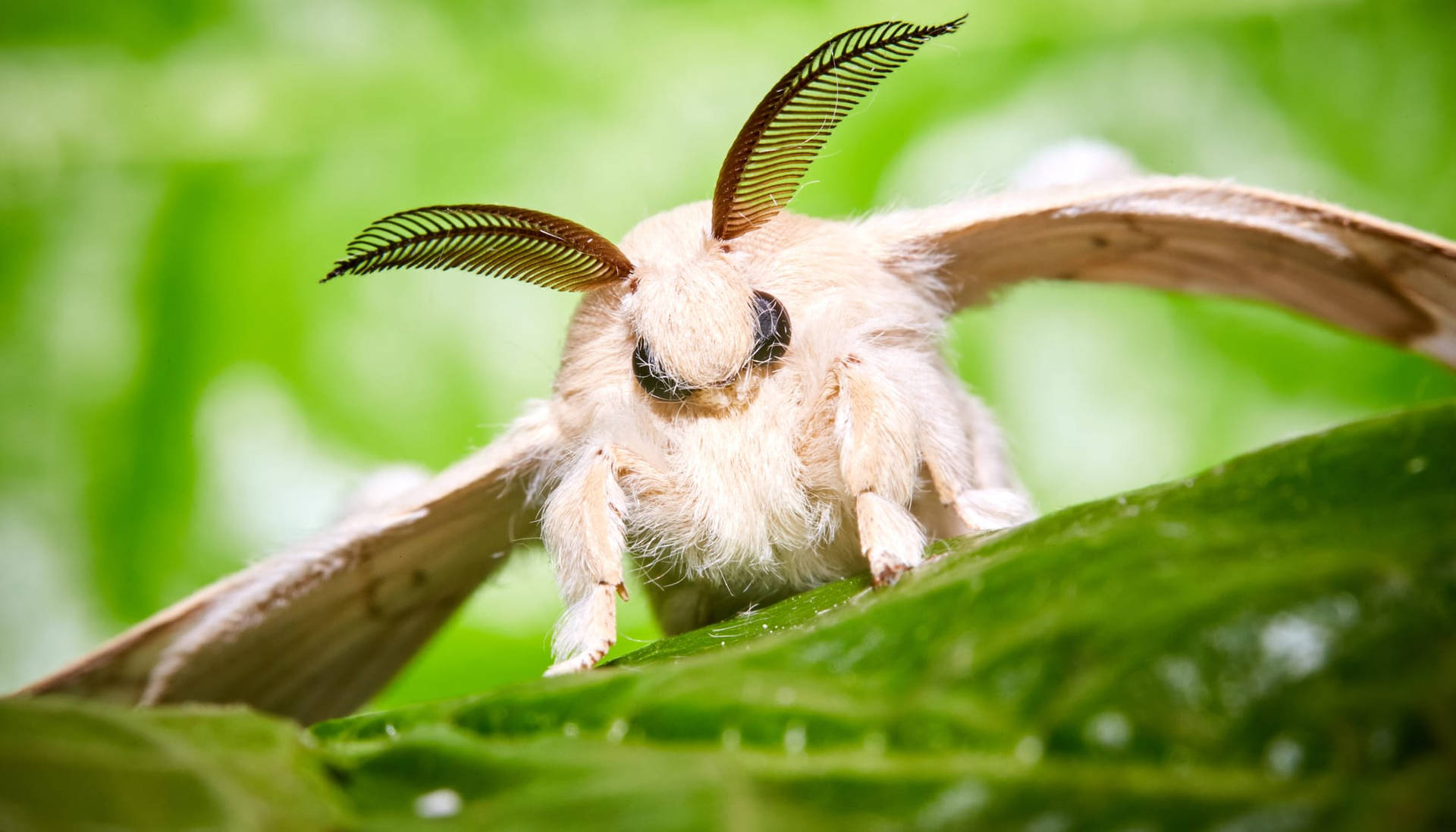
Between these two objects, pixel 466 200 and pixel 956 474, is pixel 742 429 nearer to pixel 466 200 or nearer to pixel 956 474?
pixel 956 474

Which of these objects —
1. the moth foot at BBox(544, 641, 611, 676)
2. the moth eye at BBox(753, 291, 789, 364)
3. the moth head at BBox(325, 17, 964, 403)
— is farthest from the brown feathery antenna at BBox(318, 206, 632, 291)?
the moth foot at BBox(544, 641, 611, 676)

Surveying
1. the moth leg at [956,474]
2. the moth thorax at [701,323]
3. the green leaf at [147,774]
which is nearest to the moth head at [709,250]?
the moth thorax at [701,323]

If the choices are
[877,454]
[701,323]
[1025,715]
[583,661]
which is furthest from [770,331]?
[1025,715]

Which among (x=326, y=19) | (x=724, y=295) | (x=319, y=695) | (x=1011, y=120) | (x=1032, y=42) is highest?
(x=326, y=19)

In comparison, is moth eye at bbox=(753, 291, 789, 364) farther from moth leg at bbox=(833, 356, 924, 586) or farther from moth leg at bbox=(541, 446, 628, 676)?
moth leg at bbox=(541, 446, 628, 676)

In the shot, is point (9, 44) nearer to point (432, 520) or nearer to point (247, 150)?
point (247, 150)

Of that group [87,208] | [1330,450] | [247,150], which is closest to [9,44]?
[87,208]

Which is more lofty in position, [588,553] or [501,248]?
[501,248]

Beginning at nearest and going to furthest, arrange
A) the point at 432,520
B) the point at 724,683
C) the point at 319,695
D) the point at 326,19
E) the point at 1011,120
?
the point at 724,683
the point at 432,520
the point at 319,695
the point at 1011,120
the point at 326,19

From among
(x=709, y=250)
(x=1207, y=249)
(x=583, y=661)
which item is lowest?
(x=583, y=661)
